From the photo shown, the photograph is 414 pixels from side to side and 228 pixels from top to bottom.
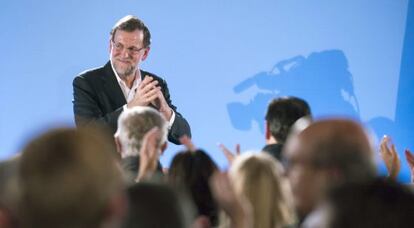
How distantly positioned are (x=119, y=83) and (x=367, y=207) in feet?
11.0

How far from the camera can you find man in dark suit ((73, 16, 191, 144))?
4301 mm

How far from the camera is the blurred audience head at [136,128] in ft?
8.90

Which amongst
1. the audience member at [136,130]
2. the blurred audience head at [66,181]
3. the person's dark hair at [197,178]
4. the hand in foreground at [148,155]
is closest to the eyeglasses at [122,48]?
the audience member at [136,130]

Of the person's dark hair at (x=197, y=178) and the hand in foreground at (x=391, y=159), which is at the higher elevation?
the person's dark hair at (x=197, y=178)

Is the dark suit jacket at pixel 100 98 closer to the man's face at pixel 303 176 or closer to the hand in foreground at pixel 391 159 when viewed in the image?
the hand in foreground at pixel 391 159

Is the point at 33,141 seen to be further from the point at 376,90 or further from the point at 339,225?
the point at 376,90

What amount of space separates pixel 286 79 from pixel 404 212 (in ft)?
16.2

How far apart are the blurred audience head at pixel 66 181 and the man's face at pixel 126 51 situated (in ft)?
10.4

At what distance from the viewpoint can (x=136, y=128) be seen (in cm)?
275

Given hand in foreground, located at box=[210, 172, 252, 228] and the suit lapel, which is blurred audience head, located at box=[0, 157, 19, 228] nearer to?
hand in foreground, located at box=[210, 172, 252, 228]

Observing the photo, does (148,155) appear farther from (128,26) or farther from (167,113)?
(128,26)

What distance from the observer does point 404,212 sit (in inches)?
50.1

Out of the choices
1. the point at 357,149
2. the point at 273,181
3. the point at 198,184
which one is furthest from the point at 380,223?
the point at 198,184

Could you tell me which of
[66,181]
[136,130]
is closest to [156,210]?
[66,181]
